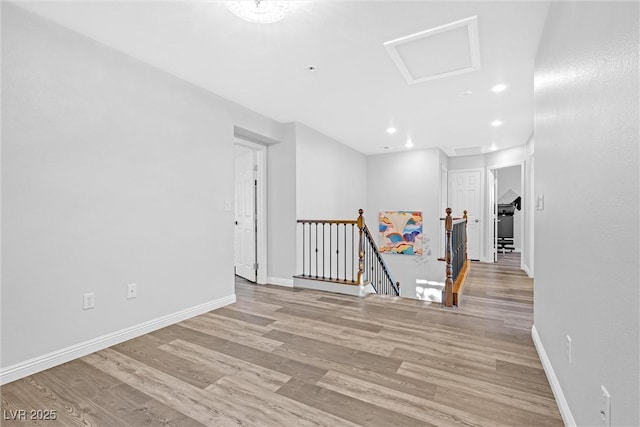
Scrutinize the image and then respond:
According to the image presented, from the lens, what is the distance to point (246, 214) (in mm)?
4891

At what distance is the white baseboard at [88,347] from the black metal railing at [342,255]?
1.78 m

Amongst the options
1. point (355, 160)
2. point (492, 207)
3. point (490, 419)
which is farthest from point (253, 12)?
point (492, 207)

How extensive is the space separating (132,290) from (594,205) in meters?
3.13

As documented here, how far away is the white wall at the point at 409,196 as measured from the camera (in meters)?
6.34

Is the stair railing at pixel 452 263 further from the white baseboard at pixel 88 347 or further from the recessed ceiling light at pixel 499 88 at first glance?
the white baseboard at pixel 88 347

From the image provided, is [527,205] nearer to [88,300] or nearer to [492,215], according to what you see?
[492,215]

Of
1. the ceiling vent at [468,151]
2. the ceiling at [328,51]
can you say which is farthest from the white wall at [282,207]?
the ceiling vent at [468,151]

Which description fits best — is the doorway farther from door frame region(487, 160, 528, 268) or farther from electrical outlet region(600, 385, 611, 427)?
electrical outlet region(600, 385, 611, 427)

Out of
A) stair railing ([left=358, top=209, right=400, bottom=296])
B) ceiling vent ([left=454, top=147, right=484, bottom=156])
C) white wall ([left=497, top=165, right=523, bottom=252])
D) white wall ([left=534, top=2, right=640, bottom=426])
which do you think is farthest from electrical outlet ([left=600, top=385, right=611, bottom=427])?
white wall ([left=497, top=165, right=523, bottom=252])

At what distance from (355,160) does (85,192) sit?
4.98 meters

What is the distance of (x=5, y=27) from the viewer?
191cm

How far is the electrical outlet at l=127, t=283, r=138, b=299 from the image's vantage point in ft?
8.42

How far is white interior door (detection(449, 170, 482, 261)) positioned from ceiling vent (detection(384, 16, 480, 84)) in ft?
15.7

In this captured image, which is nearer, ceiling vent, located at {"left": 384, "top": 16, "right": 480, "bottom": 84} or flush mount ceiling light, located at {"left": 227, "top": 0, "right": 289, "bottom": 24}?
flush mount ceiling light, located at {"left": 227, "top": 0, "right": 289, "bottom": 24}
